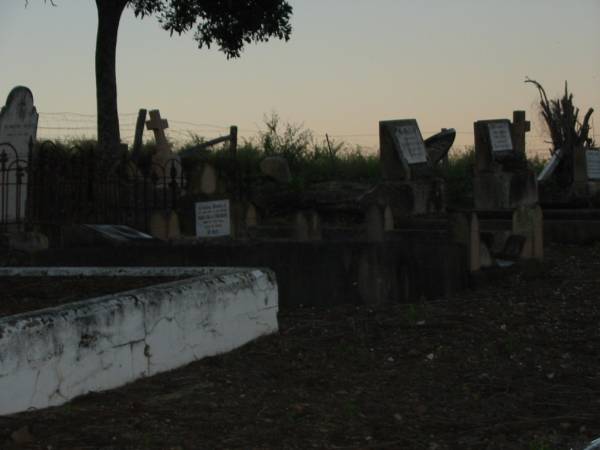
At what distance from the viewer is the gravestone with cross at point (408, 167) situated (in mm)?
12094

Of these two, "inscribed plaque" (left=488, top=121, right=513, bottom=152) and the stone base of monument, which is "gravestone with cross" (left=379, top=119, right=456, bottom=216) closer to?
the stone base of monument

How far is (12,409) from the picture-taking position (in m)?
4.51

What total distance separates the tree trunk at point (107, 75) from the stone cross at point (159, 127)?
0.71m

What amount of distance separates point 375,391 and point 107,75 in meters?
14.4

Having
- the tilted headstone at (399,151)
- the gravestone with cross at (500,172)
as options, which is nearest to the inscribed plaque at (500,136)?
the gravestone with cross at (500,172)

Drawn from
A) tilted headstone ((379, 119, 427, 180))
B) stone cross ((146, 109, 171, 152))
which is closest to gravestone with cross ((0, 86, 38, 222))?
tilted headstone ((379, 119, 427, 180))

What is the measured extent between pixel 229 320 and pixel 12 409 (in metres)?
2.15

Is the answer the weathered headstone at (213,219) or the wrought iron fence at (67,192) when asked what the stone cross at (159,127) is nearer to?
the wrought iron fence at (67,192)

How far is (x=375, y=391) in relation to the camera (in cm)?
542

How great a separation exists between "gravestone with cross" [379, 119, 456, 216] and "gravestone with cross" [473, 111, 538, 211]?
1.14m

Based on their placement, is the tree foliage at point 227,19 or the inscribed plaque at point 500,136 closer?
the inscribed plaque at point 500,136

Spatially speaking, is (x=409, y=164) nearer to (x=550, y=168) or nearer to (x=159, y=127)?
(x=550, y=168)

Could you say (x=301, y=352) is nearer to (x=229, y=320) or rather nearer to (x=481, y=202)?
(x=229, y=320)

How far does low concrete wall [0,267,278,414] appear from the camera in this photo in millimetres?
4578
